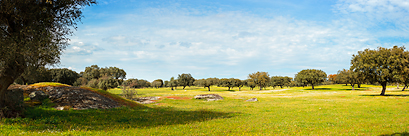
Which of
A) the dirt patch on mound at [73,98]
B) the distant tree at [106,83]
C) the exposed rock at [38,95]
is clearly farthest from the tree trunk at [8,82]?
the distant tree at [106,83]

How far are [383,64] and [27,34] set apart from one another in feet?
230

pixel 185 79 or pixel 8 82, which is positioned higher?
pixel 185 79

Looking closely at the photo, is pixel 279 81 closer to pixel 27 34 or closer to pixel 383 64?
pixel 383 64

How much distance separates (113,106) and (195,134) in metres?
18.5

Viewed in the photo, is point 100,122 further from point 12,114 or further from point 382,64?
point 382,64

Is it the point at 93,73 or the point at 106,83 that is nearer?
the point at 106,83

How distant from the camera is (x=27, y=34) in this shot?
54.2 feet

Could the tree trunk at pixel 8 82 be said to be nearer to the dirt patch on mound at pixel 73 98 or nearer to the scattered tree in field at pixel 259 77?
the dirt patch on mound at pixel 73 98

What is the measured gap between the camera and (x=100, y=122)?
17.5 metres

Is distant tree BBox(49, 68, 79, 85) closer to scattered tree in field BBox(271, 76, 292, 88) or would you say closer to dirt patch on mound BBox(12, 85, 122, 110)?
dirt patch on mound BBox(12, 85, 122, 110)

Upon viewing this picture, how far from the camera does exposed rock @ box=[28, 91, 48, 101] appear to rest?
24.4 meters

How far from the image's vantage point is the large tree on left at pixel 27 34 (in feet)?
52.0

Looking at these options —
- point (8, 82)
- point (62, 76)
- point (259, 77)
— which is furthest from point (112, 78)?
point (259, 77)

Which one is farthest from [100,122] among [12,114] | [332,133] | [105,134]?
[332,133]
